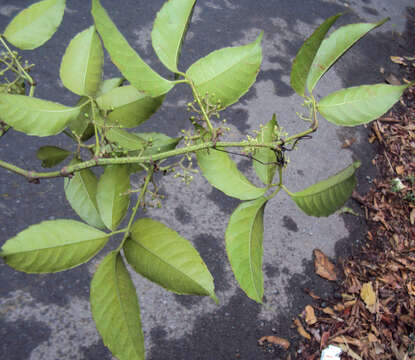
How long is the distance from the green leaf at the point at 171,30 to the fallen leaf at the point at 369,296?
7.80 ft

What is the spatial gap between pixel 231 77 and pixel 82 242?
0.38 m

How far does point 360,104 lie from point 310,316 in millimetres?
2103

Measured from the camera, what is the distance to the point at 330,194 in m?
0.54

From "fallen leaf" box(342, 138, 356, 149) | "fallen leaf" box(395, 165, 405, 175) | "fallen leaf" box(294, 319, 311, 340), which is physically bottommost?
"fallen leaf" box(294, 319, 311, 340)

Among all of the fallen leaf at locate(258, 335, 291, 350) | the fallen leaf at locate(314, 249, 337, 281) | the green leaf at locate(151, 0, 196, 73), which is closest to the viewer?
the green leaf at locate(151, 0, 196, 73)

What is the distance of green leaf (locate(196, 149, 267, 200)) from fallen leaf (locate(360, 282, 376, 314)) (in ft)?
7.19

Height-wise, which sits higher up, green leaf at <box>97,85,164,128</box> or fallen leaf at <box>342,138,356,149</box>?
green leaf at <box>97,85,164,128</box>

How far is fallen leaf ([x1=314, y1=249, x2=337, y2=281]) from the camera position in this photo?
252cm

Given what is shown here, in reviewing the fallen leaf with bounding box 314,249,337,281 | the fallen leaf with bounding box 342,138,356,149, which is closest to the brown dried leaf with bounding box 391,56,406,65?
the fallen leaf with bounding box 342,138,356,149

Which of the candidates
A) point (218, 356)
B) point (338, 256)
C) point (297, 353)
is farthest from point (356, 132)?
point (218, 356)

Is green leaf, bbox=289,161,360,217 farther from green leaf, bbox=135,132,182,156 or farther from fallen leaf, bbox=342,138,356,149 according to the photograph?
fallen leaf, bbox=342,138,356,149

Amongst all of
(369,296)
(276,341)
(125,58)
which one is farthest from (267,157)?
(369,296)

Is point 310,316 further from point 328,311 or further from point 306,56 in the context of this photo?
point 306,56

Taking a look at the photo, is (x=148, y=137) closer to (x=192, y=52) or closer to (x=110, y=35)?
(x=110, y=35)
